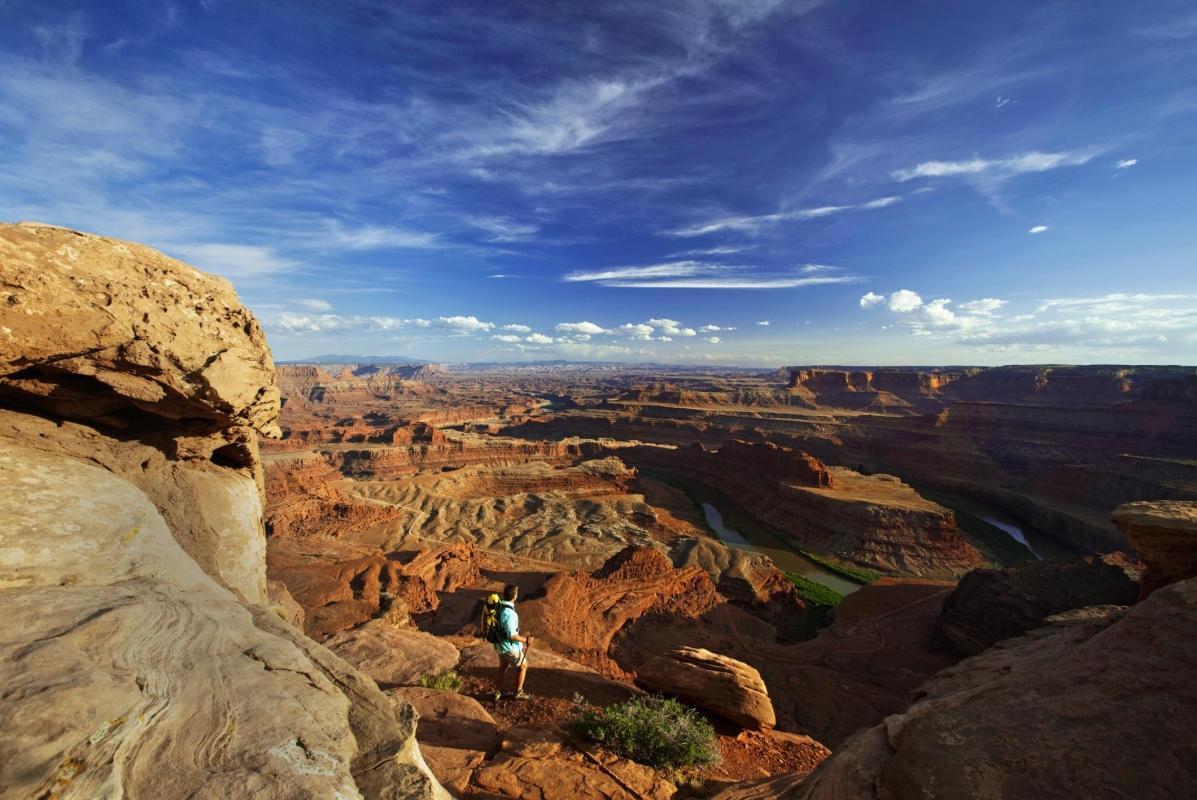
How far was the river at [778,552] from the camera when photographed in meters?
31.5

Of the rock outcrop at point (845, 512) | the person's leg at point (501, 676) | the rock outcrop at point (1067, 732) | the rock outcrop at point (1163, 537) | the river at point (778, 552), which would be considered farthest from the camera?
the rock outcrop at point (845, 512)

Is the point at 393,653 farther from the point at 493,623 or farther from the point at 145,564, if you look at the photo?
the point at 145,564

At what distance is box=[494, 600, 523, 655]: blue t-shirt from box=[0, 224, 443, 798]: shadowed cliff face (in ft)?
12.2

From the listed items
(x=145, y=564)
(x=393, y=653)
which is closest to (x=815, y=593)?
(x=393, y=653)

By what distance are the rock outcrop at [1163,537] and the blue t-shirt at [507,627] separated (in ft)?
34.0

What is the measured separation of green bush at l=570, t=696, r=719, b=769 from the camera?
6.71 metres

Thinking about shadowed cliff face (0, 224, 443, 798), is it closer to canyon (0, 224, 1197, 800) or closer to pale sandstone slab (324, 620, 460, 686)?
canyon (0, 224, 1197, 800)

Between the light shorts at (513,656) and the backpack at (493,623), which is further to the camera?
the light shorts at (513,656)

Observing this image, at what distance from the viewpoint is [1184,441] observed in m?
51.6

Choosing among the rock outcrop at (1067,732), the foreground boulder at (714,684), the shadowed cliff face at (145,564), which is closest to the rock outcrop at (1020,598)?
the foreground boulder at (714,684)

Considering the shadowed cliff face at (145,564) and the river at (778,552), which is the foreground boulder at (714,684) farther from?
the river at (778,552)

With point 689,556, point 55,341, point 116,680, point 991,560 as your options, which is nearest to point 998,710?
point 116,680

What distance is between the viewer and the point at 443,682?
881cm

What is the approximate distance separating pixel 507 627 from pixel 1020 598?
71.0 feet
